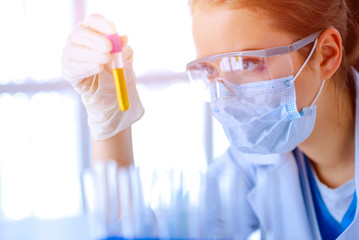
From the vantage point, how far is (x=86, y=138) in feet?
10.7

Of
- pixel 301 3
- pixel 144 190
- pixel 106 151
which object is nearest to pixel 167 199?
pixel 144 190

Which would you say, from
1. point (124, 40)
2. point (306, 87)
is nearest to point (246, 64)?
point (306, 87)

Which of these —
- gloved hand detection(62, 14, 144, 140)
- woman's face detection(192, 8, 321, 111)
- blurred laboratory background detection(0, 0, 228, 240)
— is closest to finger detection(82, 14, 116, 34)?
gloved hand detection(62, 14, 144, 140)

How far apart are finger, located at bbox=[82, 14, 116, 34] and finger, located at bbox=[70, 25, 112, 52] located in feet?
0.04

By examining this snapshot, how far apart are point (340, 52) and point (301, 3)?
214mm

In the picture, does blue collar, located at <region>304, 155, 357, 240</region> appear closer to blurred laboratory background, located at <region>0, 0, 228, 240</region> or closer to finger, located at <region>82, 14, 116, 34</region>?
finger, located at <region>82, 14, 116, 34</region>

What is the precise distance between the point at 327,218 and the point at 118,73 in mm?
983

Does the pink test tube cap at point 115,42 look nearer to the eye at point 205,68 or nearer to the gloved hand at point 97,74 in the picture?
the gloved hand at point 97,74

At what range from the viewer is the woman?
120cm

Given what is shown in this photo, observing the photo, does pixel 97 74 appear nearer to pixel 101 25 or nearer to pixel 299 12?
pixel 101 25

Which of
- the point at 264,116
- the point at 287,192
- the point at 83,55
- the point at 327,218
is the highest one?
the point at 83,55

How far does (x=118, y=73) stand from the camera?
0.95 meters

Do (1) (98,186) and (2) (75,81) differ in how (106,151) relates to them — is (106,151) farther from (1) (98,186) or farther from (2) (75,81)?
(1) (98,186)

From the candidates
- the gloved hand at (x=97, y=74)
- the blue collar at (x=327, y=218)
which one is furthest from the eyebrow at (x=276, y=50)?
the blue collar at (x=327, y=218)
